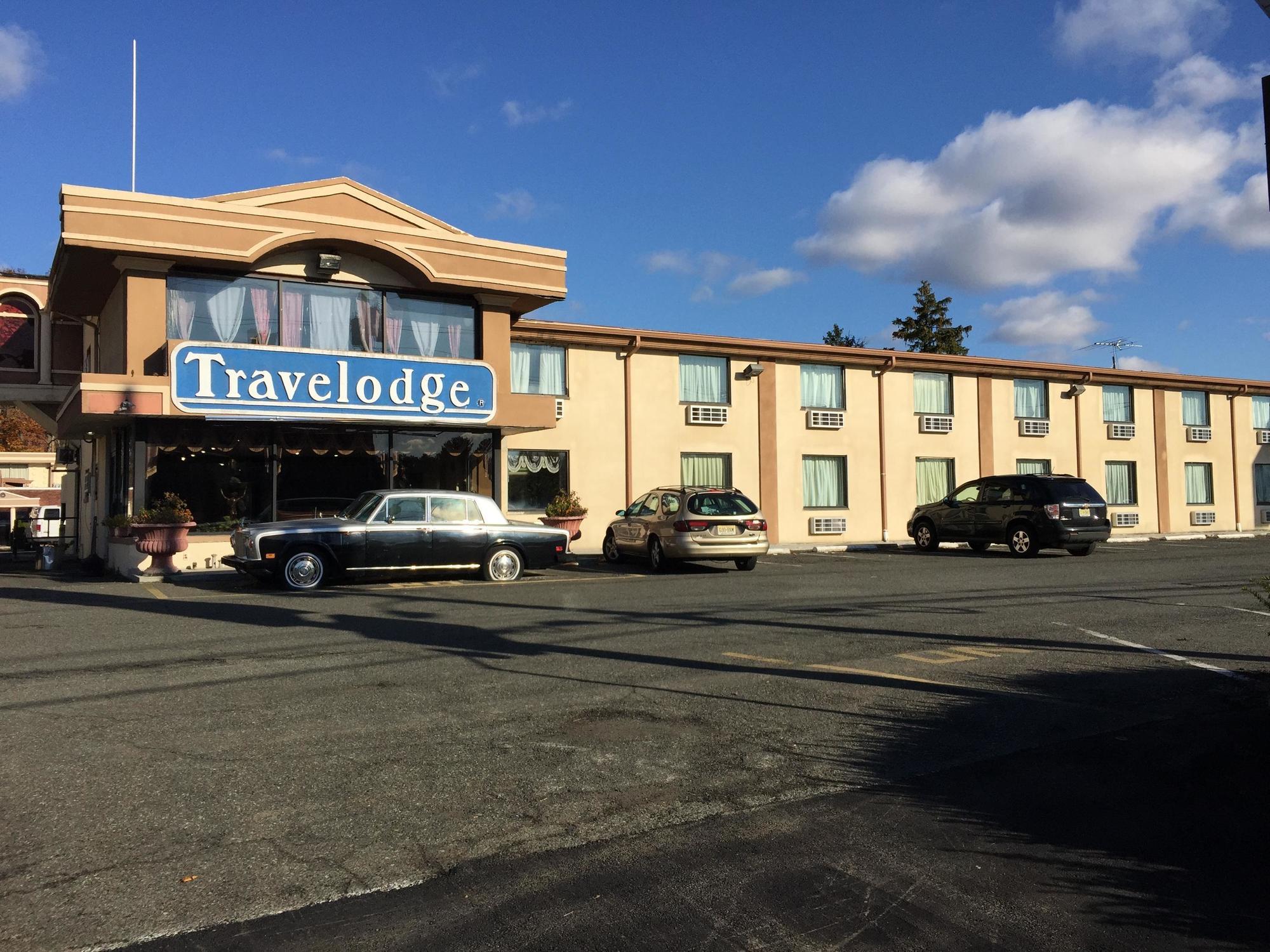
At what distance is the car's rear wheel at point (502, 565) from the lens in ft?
52.9

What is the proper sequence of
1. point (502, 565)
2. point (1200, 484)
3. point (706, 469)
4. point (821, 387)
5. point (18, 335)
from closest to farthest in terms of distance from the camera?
1. point (502, 565)
2. point (18, 335)
3. point (706, 469)
4. point (821, 387)
5. point (1200, 484)

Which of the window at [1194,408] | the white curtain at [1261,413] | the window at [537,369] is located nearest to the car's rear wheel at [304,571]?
the window at [537,369]

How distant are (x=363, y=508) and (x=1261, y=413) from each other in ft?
108

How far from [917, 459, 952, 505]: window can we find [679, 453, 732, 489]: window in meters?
6.40

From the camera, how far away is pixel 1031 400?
99.2 feet

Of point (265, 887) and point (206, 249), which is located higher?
point (206, 249)

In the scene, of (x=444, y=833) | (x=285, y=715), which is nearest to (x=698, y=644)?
(x=285, y=715)

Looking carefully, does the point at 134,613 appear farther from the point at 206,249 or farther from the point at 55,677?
the point at 206,249

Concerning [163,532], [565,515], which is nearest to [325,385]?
[163,532]

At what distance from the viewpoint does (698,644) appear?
30.3 ft

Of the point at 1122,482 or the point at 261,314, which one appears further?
the point at 1122,482

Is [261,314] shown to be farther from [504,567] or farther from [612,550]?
[612,550]

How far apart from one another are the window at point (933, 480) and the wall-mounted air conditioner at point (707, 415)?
6.70 m

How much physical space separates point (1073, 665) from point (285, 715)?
6.24 meters
